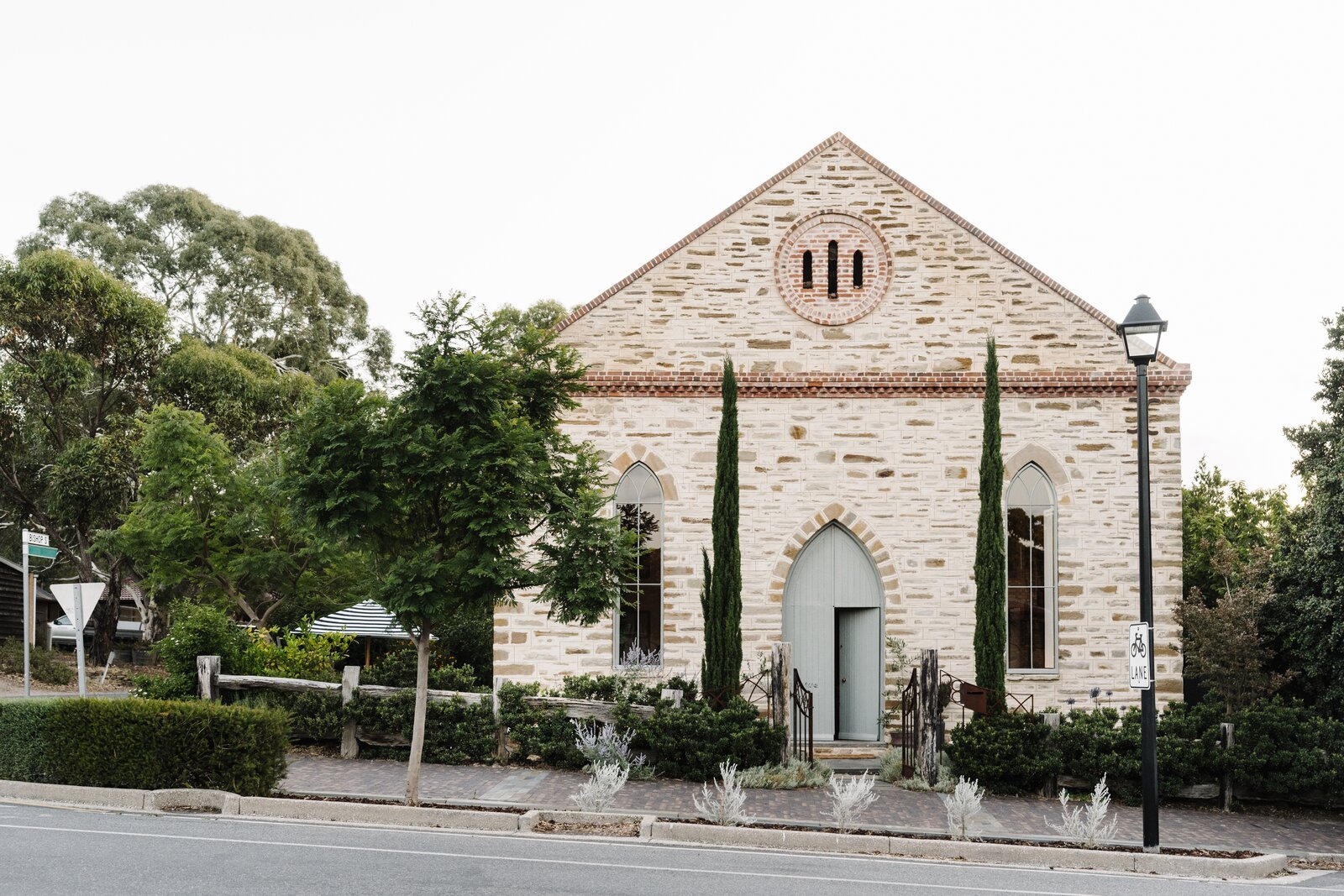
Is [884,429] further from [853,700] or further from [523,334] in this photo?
[523,334]

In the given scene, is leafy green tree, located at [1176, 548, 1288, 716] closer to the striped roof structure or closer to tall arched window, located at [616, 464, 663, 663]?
tall arched window, located at [616, 464, 663, 663]

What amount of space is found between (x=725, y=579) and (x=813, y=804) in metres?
4.34

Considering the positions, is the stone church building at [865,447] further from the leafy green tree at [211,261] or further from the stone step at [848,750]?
the leafy green tree at [211,261]

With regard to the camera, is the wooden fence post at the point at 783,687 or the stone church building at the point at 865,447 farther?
the stone church building at the point at 865,447

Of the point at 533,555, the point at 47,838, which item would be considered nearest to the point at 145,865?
the point at 47,838

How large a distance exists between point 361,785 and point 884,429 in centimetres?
986

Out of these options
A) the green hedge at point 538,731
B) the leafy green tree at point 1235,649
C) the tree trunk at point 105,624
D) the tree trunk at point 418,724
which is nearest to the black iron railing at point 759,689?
the green hedge at point 538,731

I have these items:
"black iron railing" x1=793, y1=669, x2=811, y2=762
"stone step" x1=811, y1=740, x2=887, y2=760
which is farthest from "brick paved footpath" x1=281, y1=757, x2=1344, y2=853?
"stone step" x1=811, y1=740, x2=887, y2=760

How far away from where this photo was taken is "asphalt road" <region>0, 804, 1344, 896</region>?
822 centimetres

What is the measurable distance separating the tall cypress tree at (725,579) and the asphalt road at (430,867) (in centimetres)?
562

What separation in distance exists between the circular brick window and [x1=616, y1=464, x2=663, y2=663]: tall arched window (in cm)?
392

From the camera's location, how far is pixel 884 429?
18359mm

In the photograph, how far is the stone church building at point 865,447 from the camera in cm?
1800

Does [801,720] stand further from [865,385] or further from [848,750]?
[865,385]
